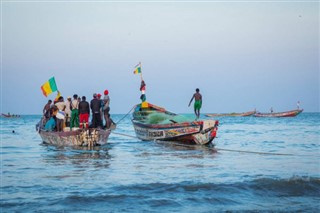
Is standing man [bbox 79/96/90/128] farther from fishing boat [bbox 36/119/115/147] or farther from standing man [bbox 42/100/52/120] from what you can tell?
standing man [bbox 42/100/52/120]

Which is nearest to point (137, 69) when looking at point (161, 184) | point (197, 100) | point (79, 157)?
point (197, 100)

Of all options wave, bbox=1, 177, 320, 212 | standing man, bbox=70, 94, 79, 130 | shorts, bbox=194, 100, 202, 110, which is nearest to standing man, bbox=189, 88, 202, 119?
shorts, bbox=194, 100, 202, 110

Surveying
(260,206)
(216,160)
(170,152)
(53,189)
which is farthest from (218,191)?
(170,152)

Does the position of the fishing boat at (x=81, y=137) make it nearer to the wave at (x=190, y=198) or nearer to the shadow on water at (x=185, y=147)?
the shadow on water at (x=185, y=147)

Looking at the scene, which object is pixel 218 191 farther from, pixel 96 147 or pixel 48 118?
pixel 48 118

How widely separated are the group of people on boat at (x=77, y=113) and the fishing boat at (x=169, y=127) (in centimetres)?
225

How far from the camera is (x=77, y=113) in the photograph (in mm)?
18656

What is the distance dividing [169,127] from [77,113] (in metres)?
4.00

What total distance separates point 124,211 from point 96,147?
1136 cm

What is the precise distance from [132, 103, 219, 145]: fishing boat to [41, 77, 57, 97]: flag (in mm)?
4647

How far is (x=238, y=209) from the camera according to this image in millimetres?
7520

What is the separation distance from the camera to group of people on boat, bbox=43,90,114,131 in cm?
1789

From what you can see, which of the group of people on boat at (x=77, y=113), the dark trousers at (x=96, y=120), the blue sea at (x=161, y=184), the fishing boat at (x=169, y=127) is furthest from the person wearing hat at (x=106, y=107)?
the blue sea at (x=161, y=184)

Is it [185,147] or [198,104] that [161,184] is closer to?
[185,147]
